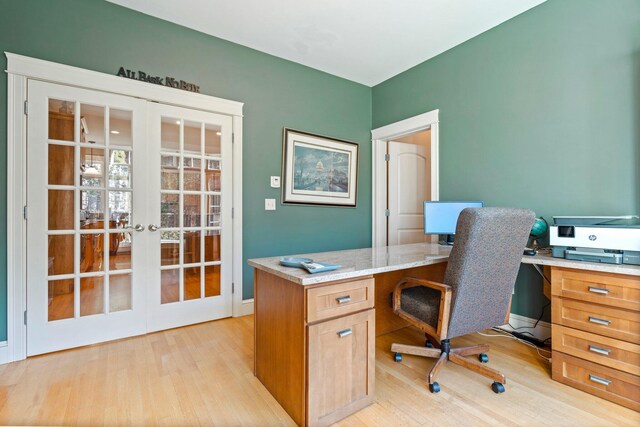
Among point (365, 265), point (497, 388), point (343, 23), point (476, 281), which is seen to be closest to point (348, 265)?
point (365, 265)

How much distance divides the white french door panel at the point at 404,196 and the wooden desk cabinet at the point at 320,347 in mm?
2411

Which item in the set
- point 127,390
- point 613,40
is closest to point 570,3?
point 613,40

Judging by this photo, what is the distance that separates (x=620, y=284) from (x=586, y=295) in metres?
0.17

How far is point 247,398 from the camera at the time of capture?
5.45 ft

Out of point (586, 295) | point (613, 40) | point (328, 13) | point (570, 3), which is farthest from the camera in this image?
point (328, 13)

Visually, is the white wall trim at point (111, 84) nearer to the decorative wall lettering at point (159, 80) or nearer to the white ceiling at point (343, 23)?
the decorative wall lettering at point (159, 80)

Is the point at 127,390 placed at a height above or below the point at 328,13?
below

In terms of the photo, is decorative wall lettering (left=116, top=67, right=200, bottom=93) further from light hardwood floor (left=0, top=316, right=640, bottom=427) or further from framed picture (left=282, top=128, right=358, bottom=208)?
light hardwood floor (left=0, top=316, right=640, bottom=427)

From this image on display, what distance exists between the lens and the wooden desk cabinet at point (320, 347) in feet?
4.57

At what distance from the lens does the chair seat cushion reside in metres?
1.75

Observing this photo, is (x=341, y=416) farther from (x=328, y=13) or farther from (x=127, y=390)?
(x=328, y=13)

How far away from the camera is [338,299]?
147 centimetres

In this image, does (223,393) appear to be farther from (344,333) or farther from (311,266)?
(311,266)

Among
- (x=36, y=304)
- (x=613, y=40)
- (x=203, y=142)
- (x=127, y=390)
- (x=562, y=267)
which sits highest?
(x=613, y=40)
